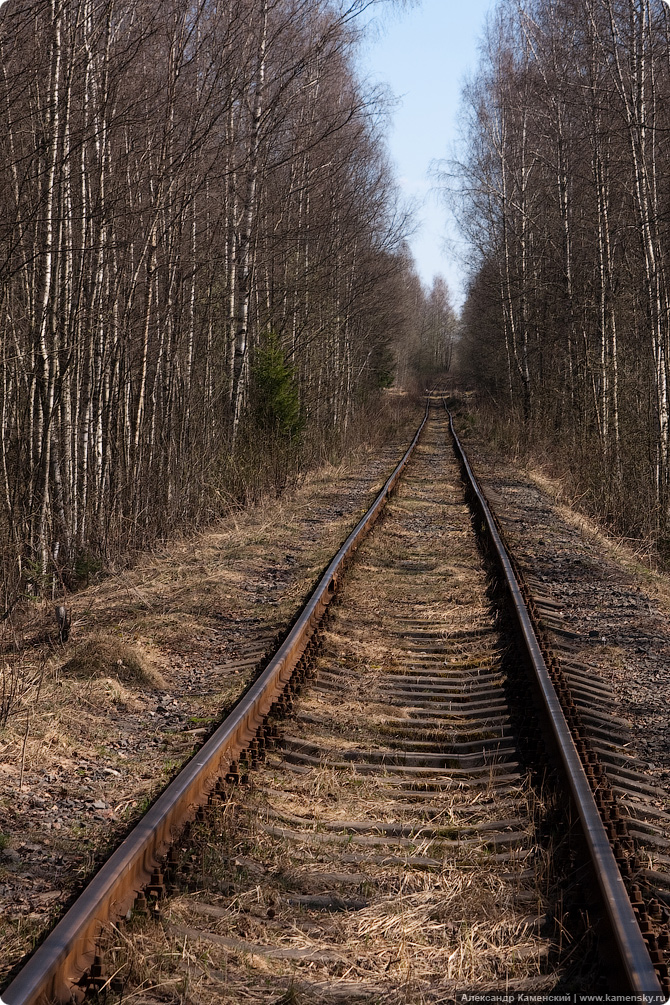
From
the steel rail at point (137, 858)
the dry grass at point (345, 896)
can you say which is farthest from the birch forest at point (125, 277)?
the dry grass at point (345, 896)

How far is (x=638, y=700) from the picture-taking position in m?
5.57

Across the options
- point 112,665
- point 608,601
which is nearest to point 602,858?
point 112,665

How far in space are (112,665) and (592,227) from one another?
14.2 m

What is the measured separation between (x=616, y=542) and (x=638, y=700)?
6.72 metres

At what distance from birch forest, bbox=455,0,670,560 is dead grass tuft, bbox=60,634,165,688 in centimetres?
678

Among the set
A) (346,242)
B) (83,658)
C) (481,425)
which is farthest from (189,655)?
(481,425)

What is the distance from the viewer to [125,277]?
10.8 meters

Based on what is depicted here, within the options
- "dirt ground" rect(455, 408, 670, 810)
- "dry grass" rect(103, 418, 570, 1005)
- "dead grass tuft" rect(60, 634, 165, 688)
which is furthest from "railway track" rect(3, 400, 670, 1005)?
"dead grass tuft" rect(60, 634, 165, 688)

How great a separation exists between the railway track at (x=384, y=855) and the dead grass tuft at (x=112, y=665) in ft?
2.98

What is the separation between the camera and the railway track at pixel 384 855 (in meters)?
2.79

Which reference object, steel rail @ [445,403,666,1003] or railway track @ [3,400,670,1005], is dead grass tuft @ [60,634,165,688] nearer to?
railway track @ [3,400,670,1005]

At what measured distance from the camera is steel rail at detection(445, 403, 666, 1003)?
8.36ft

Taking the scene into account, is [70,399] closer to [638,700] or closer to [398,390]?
[638,700]

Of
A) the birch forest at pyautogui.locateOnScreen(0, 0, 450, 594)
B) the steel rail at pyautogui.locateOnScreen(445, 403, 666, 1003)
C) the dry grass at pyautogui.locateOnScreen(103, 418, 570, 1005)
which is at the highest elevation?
the birch forest at pyautogui.locateOnScreen(0, 0, 450, 594)
